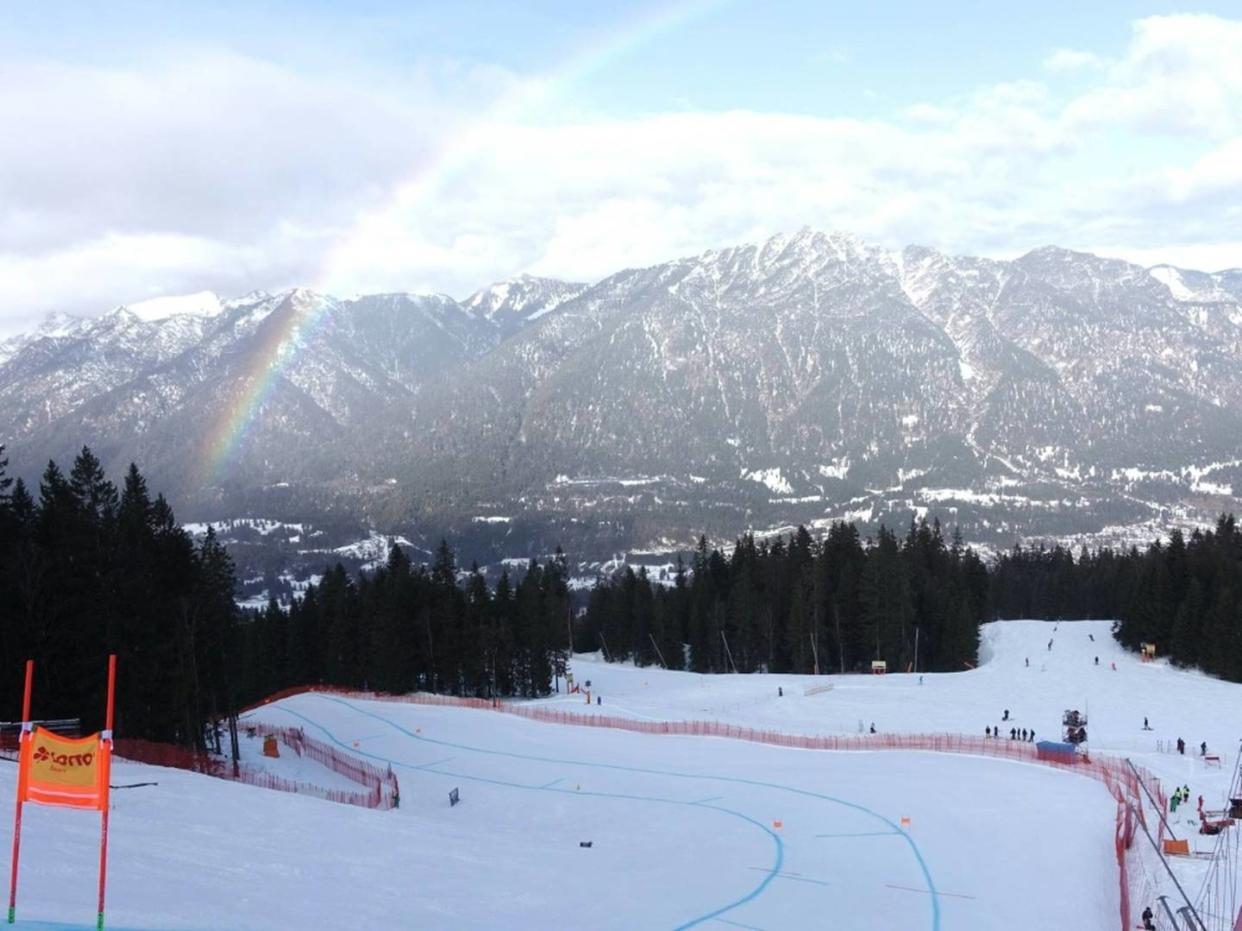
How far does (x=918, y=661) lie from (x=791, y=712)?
33.5m

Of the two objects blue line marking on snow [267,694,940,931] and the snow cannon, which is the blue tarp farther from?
blue line marking on snow [267,694,940,931]

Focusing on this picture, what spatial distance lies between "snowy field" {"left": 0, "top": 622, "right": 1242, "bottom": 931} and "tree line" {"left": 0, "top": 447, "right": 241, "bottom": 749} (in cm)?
742

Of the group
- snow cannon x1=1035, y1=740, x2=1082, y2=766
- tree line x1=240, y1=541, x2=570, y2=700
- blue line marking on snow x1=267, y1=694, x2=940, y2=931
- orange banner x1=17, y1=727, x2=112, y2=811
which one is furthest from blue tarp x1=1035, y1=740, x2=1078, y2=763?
tree line x1=240, y1=541, x2=570, y2=700

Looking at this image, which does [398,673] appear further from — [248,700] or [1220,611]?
[1220,611]

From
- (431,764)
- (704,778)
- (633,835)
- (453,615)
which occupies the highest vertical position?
(453,615)

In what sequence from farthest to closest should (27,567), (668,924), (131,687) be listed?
1. (131,687)
2. (27,567)
3. (668,924)

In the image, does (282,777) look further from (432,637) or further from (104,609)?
(432,637)

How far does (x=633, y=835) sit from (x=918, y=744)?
76.9 feet

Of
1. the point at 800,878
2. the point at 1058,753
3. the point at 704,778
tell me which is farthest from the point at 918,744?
the point at 800,878

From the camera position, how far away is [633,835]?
38.4m

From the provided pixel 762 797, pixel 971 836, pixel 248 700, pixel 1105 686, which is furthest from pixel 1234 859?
pixel 248 700

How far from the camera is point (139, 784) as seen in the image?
32656mm

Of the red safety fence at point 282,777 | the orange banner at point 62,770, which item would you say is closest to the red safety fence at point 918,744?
the red safety fence at point 282,777

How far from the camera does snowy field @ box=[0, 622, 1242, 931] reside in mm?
23081
